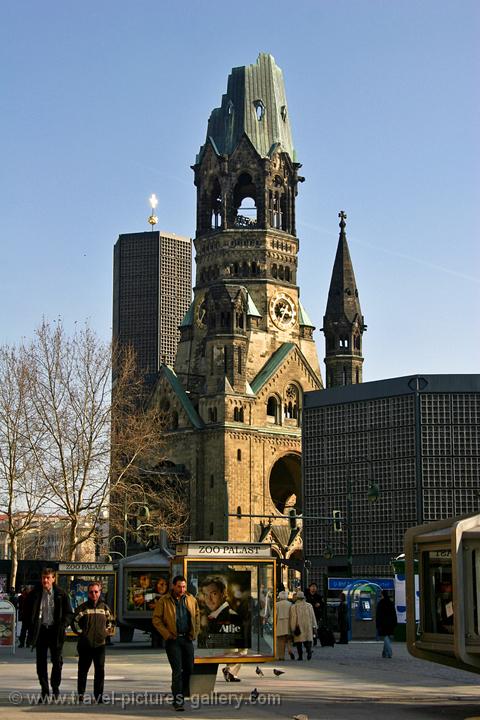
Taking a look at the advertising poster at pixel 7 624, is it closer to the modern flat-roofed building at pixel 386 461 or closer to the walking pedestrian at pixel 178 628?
the walking pedestrian at pixel 178 628

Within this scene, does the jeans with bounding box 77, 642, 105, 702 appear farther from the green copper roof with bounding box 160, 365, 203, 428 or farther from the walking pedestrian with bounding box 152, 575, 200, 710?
the green copper roof with bounding box 160, 365, 203, 428

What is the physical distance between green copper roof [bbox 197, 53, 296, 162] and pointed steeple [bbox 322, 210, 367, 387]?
347 inches

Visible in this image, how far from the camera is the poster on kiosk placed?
18.2m

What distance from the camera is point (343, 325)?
90562mm

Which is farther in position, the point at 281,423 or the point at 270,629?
the point at 281,423

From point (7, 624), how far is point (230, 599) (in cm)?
1275

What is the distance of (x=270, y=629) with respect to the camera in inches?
740

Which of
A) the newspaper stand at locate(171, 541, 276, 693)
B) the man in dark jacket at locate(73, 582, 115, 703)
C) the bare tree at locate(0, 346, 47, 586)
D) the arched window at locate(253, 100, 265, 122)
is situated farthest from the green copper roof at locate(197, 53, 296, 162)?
the man in dark jacket at locate(73, 582, 115, 703)

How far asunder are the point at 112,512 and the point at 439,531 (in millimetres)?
47944

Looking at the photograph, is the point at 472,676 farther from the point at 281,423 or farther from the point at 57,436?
the point at 281,423

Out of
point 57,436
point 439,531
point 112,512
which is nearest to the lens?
point 439,531

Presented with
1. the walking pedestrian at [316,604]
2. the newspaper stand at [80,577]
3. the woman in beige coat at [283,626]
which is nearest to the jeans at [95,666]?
the woman in beige coat at [283,626]

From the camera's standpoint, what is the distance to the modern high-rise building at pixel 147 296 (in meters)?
164

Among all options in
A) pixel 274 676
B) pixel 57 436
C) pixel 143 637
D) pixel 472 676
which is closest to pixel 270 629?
pixel 274 676
